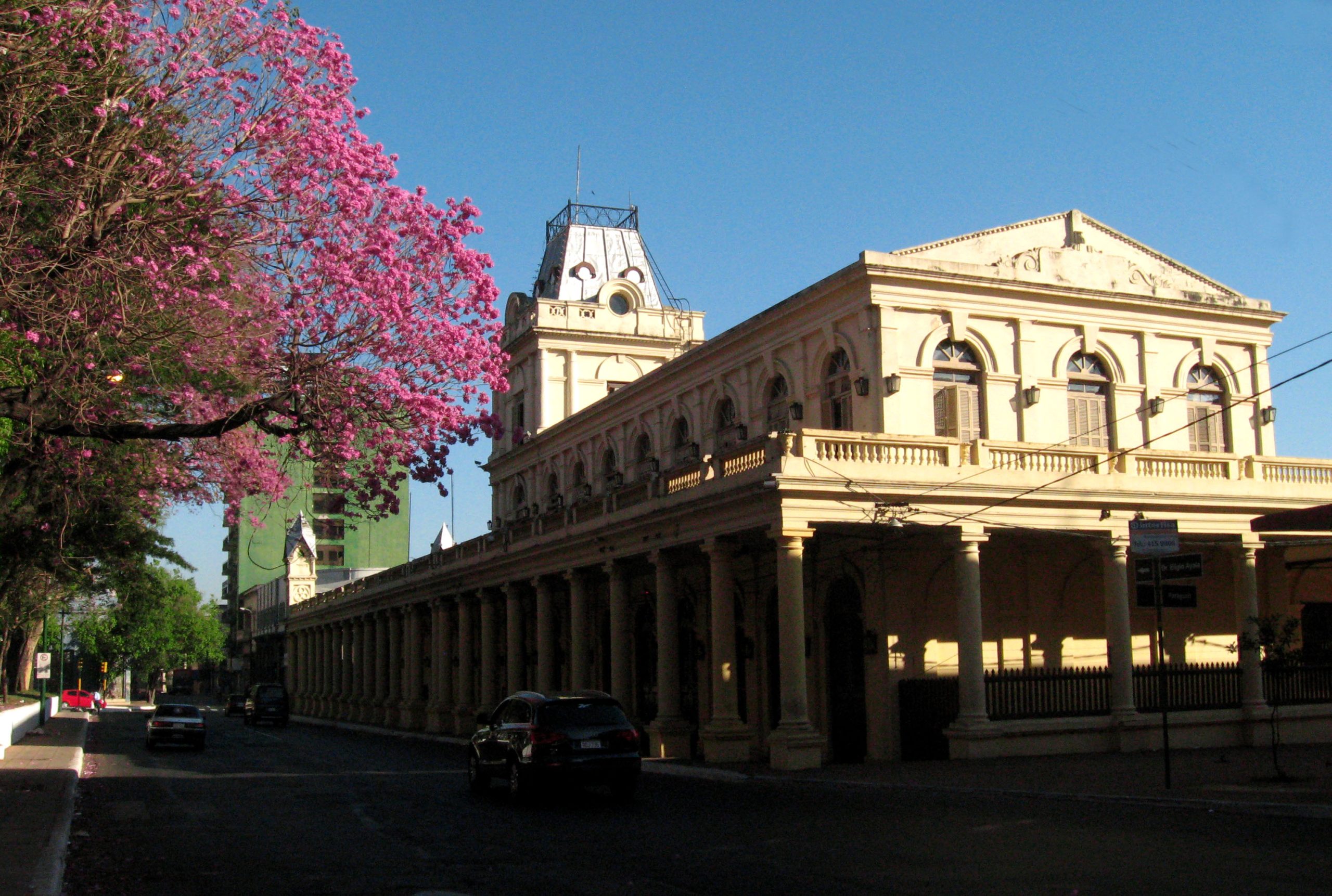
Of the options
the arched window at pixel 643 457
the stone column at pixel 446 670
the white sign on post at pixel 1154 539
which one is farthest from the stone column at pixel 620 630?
the stone column at pixel 446 670

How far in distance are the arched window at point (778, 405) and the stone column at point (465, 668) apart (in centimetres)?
1530

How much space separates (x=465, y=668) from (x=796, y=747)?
828 inches

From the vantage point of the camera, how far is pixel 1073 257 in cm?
2872

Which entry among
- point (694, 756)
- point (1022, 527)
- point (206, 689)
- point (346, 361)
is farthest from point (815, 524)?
point (206, 689)

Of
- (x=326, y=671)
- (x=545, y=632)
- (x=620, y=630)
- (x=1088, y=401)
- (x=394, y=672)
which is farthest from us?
(x=326, y=671)

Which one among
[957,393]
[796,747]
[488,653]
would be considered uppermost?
[957,393]

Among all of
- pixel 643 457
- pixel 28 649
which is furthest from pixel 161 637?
pixel 643 457

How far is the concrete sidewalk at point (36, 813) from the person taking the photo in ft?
37.6

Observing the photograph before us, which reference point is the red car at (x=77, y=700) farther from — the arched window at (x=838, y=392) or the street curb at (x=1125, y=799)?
the street curb at (x=1125, y=799)

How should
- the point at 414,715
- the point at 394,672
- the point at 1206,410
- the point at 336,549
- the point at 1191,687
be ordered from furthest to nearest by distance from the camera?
the point at 336,549, the point at 394,672, the point at 414,715, the point at 1206,410, the point at 1191,687

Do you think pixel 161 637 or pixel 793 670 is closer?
pixel 793 670

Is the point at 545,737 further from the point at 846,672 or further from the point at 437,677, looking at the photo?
the point at 437,677

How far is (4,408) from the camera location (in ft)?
50.8

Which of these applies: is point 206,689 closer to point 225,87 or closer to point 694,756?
point 694,756
